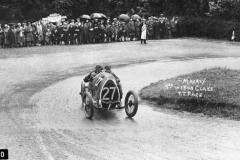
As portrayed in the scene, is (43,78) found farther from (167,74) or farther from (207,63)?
(207,63)

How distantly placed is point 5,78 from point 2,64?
3.83 metres

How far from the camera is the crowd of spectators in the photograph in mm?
28484

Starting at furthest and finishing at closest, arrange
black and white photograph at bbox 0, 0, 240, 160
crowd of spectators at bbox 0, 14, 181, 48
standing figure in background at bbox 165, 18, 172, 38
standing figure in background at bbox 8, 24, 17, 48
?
standing figure in background at bbox 165, 18, 172, 38, crowd of spectators at bbox 0, 14, 181, 48, standing figure in background at bbox 8, 24, 17, 48, black and white photograph at bbox 0, 0, 240, 160

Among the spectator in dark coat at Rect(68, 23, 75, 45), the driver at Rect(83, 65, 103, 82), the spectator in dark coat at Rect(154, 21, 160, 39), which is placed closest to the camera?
the driver at Rect(83, 65, 103, 82)

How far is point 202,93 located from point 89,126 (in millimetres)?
4410

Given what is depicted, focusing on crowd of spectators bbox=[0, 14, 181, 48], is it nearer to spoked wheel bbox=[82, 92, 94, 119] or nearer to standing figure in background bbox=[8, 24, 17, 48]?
standing figure in background bbox=[8, 24, 17, 48]

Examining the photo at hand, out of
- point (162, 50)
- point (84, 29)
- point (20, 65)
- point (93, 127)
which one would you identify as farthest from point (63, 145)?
point (84, 29)

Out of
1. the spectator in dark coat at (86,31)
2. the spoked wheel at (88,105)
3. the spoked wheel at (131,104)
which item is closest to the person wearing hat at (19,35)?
the spectator in dark coat at (86,31)

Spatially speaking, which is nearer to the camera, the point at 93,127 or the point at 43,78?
the point at 93,127

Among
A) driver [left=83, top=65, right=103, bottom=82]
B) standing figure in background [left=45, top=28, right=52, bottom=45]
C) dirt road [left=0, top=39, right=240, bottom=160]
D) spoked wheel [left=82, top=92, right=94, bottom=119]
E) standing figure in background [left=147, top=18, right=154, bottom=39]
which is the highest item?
standing figure in background [left=147, top=18, right=154, bottom=39]

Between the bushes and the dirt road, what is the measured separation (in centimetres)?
1395

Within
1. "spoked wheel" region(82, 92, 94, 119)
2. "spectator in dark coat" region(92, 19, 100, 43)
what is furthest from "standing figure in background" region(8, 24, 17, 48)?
"spoked wheel" region(82, 92, 94, 119)

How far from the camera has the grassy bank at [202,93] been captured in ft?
39.7

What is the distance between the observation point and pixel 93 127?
10492mm
